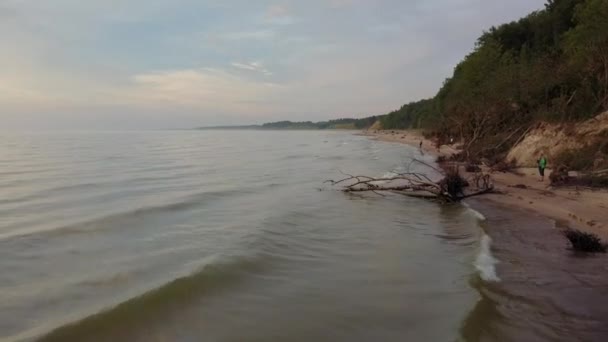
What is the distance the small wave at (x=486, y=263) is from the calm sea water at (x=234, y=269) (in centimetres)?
24

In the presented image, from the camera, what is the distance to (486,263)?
9688 millimetres

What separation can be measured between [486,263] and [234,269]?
5412mm

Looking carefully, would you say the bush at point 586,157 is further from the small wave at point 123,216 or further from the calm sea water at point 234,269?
the small wave at point 123,216

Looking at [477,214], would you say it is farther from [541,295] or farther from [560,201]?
[541,295]

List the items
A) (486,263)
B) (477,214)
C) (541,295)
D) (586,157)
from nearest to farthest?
(541,295)
(486,263)
(477,214)
(586,157)

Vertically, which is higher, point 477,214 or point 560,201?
point 560,201

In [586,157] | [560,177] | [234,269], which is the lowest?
[234,269]

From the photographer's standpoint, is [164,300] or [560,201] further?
[560,201]

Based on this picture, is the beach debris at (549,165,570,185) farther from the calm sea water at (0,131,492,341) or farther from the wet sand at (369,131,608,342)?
the calm sea water at (0,131,492,341)

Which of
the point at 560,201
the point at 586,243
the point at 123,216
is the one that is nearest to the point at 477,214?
the point at 560,201

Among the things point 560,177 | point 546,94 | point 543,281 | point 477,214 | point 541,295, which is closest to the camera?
point 541,295

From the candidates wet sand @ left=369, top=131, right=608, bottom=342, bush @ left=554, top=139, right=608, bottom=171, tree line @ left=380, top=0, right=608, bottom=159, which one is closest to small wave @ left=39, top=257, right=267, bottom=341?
wet sand @ left=369, top=131, right=608, bottom=342

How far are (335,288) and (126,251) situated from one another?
225 inches

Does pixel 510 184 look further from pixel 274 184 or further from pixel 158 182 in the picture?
pixel 158 182
